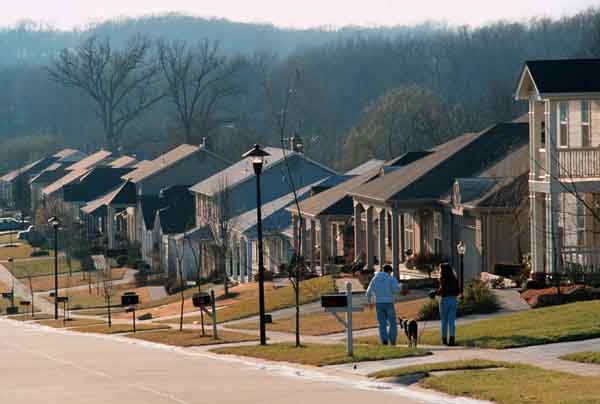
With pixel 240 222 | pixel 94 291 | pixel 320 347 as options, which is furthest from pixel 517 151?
pixel 94 291

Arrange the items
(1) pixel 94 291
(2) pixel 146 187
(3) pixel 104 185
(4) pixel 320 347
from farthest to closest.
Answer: (3) pixel 104 185 < (2) pixel 146 187 < (1) pixel 94 291 < (4) pixel 320 347

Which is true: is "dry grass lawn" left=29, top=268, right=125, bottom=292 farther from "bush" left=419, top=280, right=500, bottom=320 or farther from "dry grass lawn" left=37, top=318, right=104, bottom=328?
"bush" left=419, top=280, right=500, bottom=320

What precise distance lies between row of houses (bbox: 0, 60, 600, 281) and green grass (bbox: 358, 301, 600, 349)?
424 cm

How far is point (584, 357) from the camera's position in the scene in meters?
19.8

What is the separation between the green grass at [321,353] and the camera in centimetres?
2164

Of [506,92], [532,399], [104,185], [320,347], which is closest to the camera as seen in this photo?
[532,399]

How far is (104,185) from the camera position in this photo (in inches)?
4252

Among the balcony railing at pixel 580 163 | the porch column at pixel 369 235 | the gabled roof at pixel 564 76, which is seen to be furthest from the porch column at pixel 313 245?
the gabled roof at pixel 564 76

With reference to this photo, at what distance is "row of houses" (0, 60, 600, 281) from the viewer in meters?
34.4

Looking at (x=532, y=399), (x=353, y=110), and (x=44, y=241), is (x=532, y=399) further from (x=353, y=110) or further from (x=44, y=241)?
(x=353, y=110)

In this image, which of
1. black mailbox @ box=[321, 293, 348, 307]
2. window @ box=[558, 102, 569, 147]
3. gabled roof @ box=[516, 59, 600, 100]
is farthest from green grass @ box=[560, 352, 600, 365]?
window @ box=[558, 102, 569, 147]

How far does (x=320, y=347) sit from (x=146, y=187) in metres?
68.9

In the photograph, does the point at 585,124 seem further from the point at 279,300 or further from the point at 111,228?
the point at 111,228

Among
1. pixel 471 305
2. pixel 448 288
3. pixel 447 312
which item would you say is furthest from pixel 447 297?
pixel 471 305
